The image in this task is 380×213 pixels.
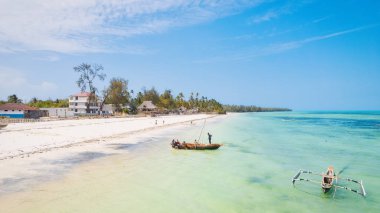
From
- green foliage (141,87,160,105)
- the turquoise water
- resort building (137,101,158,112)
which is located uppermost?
green foliage (141,87,160,105)

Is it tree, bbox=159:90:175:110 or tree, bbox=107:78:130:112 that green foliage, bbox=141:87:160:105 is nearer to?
tree, bbox=159:90:175:110

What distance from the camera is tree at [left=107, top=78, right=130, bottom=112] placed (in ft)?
336

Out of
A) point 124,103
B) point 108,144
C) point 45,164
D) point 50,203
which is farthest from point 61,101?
point 50,203

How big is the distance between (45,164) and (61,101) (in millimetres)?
99757

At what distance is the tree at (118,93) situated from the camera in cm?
10244

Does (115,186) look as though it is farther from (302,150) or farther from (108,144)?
(302,150)

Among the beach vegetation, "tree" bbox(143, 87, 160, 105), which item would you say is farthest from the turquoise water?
"tree" bbox(143, 87, 160, 105)

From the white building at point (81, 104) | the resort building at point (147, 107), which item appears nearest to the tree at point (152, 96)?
the resort building at point (147, 107)

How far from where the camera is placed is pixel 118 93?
103 m

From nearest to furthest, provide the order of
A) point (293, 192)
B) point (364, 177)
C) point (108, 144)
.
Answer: point (293, 192)
point (364, 177)
point (108, 144)

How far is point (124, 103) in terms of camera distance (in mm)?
106250

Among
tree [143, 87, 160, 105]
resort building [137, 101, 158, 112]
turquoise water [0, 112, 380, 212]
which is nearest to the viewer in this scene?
turquoise water [0, 112, 380, 212]

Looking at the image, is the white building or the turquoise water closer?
the turquoise water

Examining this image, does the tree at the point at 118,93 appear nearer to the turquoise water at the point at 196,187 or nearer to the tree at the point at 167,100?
the tree at the point at 167,100
